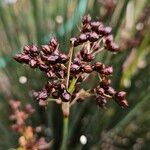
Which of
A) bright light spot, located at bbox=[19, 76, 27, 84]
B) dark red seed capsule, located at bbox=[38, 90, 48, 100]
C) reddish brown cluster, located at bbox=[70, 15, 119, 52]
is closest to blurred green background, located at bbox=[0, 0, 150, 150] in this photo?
bright light spot, located at bbox=[19, 76, 27, 84]

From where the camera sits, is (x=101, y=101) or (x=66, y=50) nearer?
(x=101, y=101)

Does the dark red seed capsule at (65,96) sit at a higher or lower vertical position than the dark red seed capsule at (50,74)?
lower

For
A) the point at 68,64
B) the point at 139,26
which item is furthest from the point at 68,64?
the point at 139,26

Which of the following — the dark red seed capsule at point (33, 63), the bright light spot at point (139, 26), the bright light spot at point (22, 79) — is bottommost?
the bright light spot at point (22, 79)

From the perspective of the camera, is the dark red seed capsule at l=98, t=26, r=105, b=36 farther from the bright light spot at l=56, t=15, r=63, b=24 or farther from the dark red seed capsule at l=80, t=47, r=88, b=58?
the bright light spot at l=56, t=15, r=63, b=24

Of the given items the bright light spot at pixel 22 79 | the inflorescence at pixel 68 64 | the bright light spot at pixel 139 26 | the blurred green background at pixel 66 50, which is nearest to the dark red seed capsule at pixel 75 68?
the inflorescence at pixel 68 64

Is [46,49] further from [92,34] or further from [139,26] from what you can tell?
[139,26]

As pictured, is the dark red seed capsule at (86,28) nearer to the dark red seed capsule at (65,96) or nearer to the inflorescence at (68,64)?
the inflorescence at (68,64)

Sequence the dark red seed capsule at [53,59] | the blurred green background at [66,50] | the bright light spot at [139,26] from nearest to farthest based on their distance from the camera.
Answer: the dark red seed capsule at [53,59]
the blurred green background at [66,50]
the bright light spot at [139,26]
